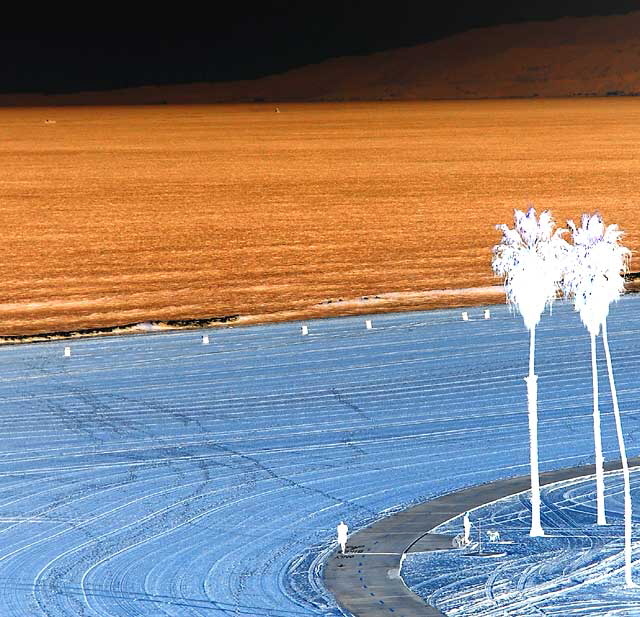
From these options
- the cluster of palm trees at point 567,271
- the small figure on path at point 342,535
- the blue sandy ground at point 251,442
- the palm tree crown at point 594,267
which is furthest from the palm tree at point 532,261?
the blue sandy ground at point 251,442

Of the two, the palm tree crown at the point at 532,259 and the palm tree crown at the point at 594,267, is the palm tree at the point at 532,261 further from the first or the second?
the palm tree crown at the point at 594,267

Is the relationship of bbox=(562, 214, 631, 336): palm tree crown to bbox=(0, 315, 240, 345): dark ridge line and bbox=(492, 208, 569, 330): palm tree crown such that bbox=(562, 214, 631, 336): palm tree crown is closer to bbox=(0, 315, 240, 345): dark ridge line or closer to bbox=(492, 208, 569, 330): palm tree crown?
bbox=(492, 208, 569, 330): palm tree crown

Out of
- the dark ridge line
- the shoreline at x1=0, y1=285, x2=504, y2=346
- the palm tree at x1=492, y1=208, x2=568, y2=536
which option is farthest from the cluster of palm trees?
the shoreline at x1=0, y1=285, x2=504, y2=346

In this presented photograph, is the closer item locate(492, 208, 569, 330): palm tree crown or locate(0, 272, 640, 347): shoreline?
locate(492, 208, 569, 330): palm tree crown

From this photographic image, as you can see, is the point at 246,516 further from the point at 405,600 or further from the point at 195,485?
the point at 405,600

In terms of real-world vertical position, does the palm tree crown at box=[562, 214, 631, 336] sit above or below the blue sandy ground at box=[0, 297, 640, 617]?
above

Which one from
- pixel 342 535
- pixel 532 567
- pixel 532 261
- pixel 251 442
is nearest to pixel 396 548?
pixel 342 535

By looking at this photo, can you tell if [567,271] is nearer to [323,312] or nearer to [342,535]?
[342,535]
